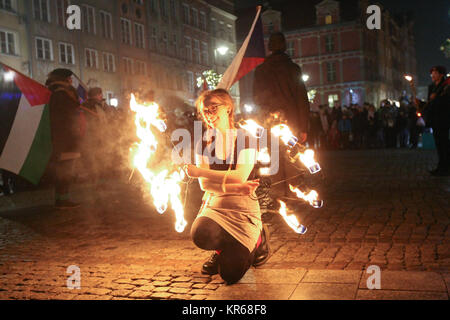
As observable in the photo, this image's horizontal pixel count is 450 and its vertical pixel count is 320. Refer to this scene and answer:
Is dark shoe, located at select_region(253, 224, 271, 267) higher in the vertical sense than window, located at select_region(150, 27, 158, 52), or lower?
lower

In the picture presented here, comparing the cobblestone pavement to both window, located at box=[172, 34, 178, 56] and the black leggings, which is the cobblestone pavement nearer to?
the black leggings

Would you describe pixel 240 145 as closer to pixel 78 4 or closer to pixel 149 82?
pixel 78 4

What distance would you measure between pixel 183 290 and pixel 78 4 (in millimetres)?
35480

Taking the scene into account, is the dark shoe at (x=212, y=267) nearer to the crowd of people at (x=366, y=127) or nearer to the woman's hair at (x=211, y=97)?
the woman's hair at (x=211, y=97)

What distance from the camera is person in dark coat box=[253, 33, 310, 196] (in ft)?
22.5

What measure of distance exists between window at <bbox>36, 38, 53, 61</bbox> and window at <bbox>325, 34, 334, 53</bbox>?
120ft

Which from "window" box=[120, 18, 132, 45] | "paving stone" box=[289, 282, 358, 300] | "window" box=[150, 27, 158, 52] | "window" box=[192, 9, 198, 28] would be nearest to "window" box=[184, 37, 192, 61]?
"window" box=[192, 9, 198, 28]

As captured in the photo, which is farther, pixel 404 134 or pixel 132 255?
pixel 404 134

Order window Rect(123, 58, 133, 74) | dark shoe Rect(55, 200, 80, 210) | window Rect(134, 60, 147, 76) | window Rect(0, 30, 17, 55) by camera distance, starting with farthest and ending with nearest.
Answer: window Rect(134, 60, 147, 76), window Rect(123, 58, 133, 74), window Rect(0, 30, 17, 55), dark shoe Rect(55, 200, 80, 210)

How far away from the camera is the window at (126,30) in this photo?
4178 cm

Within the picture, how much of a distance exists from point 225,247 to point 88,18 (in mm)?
35694
